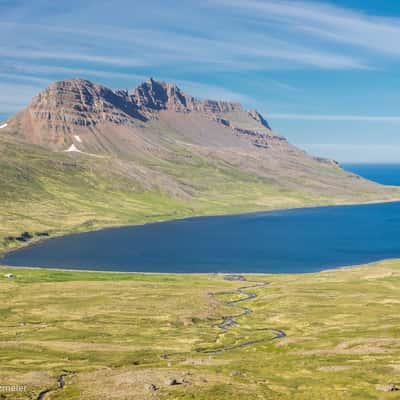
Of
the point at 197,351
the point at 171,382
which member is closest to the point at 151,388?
the point at 171,382

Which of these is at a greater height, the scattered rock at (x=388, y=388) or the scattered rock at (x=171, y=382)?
the scattered rock at (x=388, y=388)

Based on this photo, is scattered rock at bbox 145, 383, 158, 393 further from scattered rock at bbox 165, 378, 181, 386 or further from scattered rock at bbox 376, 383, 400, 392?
scattered rock at bbox 376, 383, 400, 392

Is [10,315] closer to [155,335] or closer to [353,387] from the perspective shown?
[155,335]

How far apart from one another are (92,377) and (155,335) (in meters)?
51.2

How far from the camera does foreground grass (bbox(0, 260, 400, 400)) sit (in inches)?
3930

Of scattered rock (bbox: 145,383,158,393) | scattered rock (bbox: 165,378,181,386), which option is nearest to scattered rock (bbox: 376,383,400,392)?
scattered rock (bbox: 165,378,181,386)

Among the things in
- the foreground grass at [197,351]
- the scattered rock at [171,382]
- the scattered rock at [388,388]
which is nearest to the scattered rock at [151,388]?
the foreground grass at [197,351]

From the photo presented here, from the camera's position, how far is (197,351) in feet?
459

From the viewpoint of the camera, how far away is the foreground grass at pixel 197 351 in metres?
99.8

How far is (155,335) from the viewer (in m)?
159

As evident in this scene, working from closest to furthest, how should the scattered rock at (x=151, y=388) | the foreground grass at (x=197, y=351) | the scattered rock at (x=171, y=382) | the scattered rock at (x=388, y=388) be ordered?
1. the scattered rock at (x=151, y=388)
2. the scattered rock at (x=388, y=388)
3. the foreground grass at (x=197, y=351)
4. the scattered rock at (x=171, y=382)

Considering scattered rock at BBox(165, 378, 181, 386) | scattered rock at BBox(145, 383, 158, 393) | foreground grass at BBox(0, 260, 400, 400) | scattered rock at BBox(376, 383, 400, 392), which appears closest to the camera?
scattered rock at BBox(145, 383, 158, 393)

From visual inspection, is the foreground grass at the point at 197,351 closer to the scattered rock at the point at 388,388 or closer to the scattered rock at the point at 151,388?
the scattered rock at the point at 151,388

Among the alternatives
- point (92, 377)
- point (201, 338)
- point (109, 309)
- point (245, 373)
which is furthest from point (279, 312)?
point (92, 377)
